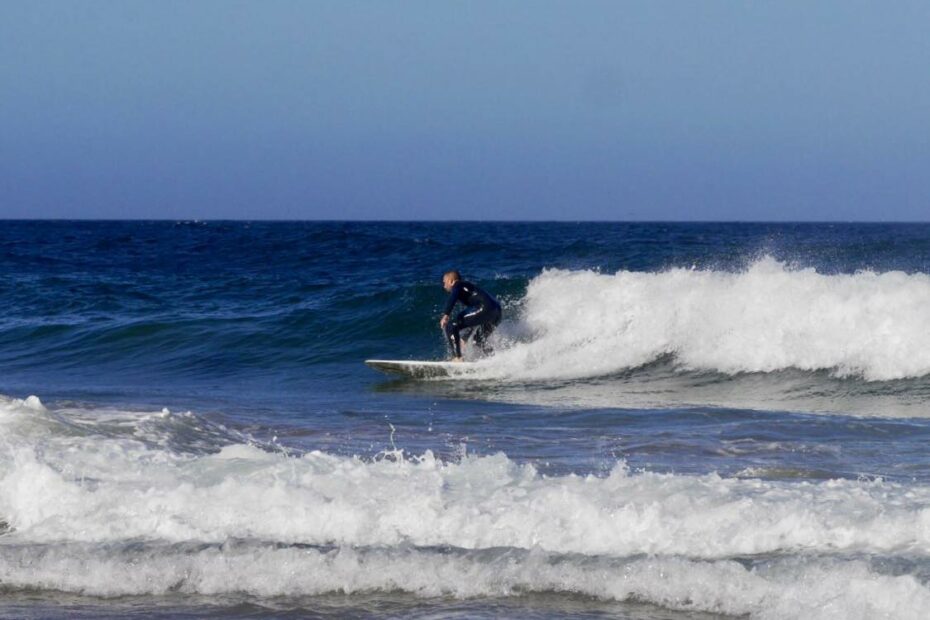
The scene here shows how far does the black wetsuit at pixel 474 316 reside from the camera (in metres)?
15.0

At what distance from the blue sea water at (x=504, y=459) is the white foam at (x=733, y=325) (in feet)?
0.13

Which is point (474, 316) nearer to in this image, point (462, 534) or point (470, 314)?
point (470, 314)

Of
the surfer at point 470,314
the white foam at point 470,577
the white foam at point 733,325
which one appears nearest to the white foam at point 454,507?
the white foam at point 470,577

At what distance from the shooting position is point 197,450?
27.8 ft

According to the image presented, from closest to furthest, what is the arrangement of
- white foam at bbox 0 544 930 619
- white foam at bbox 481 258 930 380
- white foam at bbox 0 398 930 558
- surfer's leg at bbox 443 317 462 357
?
1. white foam at bbox 0 544 930 619
2. white foam at bbox 0 398 930 558
3. white foam at bbox 481 258 930 380
4. surfer's leg at bbox 443 317 462 357

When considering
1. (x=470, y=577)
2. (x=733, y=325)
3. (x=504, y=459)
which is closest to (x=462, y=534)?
(x=470, y=577)

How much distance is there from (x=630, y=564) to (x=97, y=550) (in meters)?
2.56

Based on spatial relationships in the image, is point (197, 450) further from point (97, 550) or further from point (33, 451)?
point (97, 550)

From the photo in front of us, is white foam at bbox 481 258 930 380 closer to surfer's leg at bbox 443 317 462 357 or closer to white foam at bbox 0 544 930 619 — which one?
surfer's leg at bbox 443 317 462 357

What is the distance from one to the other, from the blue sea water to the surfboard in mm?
168

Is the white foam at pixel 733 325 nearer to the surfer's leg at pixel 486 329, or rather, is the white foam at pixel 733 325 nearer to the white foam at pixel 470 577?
the surfer's leg at pixel 486 329

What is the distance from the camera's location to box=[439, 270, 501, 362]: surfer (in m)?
15.0

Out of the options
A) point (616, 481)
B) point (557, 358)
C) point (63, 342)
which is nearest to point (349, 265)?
point (63, 342)

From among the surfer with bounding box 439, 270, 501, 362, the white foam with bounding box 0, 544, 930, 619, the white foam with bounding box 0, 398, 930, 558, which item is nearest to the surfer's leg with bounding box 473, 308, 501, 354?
the surfer with bounding box 439, 270, 501, 362
